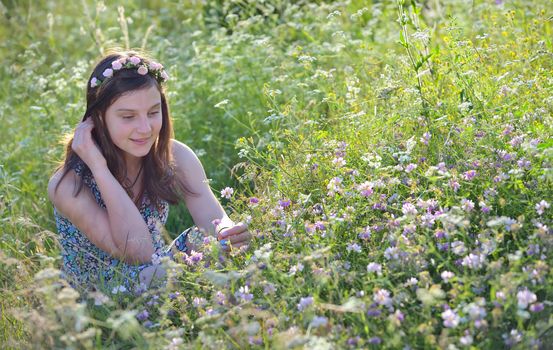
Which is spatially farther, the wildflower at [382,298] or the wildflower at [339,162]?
the wildflower at [339,162]

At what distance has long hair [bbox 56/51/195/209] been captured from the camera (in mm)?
3615

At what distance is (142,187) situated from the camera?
3.85 m

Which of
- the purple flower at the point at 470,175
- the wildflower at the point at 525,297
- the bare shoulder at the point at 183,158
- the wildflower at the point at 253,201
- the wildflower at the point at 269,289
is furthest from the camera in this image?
the bare shoulder at the point at 183,158

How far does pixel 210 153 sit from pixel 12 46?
301 centimetres

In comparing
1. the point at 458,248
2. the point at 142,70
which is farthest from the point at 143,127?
the point at 458,248

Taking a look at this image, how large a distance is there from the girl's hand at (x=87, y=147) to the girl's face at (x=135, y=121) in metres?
0.09

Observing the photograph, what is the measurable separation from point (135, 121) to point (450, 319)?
1791 mm

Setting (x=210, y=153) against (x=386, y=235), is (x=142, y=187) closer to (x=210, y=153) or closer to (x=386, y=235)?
(x=210, y=153)

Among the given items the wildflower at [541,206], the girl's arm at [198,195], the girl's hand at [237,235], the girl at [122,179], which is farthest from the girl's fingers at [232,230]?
the wildflower at [541,206]

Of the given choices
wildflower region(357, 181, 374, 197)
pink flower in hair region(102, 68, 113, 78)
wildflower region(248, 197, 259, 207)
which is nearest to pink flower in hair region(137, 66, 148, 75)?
pink flower in hair region(102, 68, 113, 78)

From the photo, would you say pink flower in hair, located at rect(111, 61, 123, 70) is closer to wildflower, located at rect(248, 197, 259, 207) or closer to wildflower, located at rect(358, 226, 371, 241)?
wildflower, located at rect(248, 197, 259, 207)

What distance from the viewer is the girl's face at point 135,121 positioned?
3553mm

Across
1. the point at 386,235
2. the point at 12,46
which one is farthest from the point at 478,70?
the point at 12,46

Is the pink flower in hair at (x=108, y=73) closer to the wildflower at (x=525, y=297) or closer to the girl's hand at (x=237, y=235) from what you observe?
the girl's hand at (x=237, y=235)
